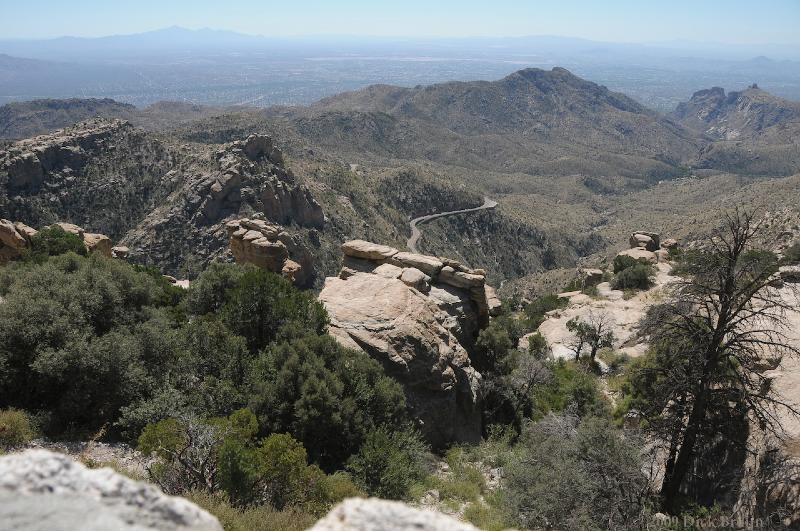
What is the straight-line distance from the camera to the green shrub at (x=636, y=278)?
1620 inches

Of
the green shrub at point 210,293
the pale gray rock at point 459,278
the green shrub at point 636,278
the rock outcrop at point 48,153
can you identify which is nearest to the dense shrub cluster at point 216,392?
the green shrub at point 210,293

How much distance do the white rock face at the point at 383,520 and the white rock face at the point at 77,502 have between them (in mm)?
841

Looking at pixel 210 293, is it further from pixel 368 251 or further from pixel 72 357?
pixel 368 251

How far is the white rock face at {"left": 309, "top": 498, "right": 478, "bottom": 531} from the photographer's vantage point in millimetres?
3408

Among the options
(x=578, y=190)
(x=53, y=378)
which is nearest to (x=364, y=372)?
(x=53, y=378)

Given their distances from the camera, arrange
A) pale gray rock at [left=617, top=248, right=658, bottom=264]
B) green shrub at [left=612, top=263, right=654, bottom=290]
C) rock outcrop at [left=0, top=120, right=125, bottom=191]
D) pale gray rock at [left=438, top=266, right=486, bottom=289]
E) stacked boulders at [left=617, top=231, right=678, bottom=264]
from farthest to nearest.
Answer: rock outcrop at [left=0, top=120, right=125, bottom=191] < stacked boulders at [left=617, top=231, right=678, bottom=264] < pale gray rock at [left=617, top=248, right=658, bottom=264] < green shrub at [left=612, top=263, right=654, bottom=290] < pale gray rock at [left=438, top=266, right=486, bottom=289]

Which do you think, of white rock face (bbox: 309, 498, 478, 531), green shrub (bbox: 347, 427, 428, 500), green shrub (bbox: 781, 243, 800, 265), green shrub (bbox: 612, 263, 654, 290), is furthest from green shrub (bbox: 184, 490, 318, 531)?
green shrub (bbox: 781, 243, 800, 265)

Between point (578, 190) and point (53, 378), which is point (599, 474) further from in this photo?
point (578, 190)

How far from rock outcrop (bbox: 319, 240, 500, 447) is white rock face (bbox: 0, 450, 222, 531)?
13080mm

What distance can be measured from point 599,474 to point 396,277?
1223 cm

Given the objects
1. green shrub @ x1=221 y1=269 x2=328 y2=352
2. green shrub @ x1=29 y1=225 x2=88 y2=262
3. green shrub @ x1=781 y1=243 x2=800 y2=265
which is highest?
green shrub @ x1=221 y1=269 x2=328 y2=352

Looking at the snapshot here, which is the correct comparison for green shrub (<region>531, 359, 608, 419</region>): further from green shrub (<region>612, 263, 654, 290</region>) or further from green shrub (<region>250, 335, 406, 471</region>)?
green shrub (<region>612, 263, 654, 290</region>)

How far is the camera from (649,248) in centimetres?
5719

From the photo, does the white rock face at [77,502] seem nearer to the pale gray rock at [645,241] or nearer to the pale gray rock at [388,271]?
the pale gray rock at [388,271]
